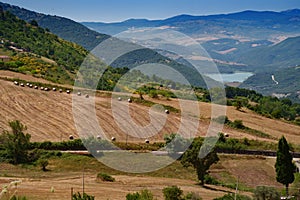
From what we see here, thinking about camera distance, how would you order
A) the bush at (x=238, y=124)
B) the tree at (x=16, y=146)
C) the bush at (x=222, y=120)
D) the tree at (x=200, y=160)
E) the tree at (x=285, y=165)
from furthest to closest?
1. the bush at (x=222, y=120)
2. the bush at (x=238, y=124)
3. the tree at (x=16, y=146)
4. the tree at (x=200, y=160)
5. the tree at (x=285, y=165)

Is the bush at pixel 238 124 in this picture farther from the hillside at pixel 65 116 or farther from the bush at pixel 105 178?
the bush at pixel 105 178

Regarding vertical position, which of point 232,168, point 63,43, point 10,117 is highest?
point 63,43

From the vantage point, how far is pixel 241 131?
146 ft

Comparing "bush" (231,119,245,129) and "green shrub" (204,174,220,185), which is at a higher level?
"bush" (231,119,245,129)

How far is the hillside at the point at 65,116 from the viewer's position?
3884cm

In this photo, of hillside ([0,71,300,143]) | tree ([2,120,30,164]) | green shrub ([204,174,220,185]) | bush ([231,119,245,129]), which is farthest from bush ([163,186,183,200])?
bush ([231,119,245,129])

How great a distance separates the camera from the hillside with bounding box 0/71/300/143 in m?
38.8

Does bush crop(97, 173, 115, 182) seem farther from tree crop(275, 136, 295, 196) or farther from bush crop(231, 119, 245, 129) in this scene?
bush crop(231, 119, 245, 129)

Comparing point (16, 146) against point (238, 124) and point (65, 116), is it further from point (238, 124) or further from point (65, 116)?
point (238, 124)

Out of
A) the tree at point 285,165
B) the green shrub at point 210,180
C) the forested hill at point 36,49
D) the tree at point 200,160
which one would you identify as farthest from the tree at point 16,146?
the forested hill at point 36,49

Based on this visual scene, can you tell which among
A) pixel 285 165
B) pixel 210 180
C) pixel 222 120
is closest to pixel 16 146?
pixel 210 180

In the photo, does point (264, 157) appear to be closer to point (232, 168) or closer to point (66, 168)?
point (232, 168)

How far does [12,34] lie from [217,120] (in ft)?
258

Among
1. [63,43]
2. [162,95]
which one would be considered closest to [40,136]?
[162,95]
